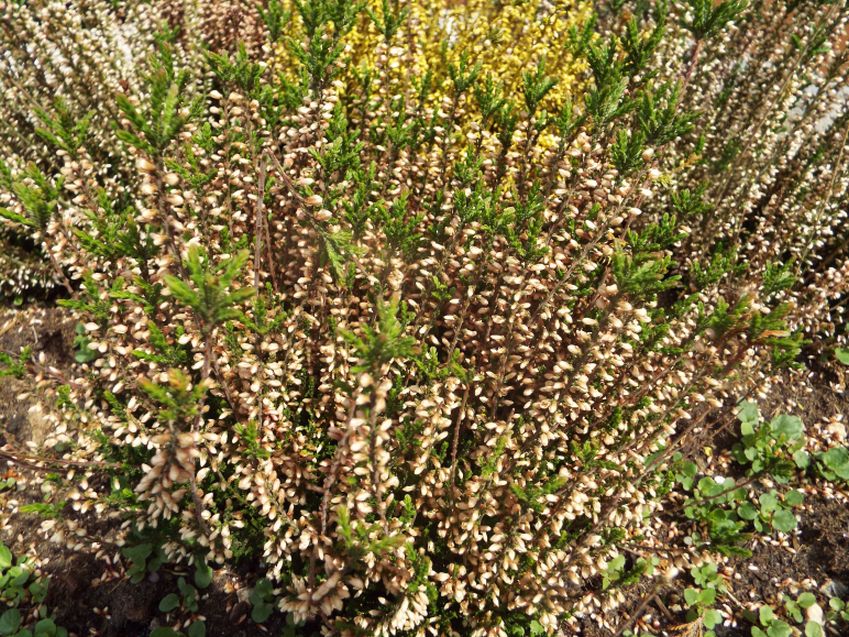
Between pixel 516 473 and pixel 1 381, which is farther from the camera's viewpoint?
pixel 1 381

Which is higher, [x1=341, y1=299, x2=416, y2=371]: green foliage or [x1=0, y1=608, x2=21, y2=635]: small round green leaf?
[x1=341, y1=299, x2=416, y2=371]: green foliage

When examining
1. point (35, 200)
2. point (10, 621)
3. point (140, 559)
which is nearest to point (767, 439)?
point (140, 559)

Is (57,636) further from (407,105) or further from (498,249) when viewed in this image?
(407,105)

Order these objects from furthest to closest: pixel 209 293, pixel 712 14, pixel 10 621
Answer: pixel 10 621 < pixel 712 14 < pixel 209 293

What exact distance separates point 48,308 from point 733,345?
15.2 feet

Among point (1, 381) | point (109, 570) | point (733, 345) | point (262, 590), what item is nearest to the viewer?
point (733, 345)

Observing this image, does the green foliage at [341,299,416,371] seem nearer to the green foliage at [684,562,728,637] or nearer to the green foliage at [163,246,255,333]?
the green foliage at [163,246,255,333]

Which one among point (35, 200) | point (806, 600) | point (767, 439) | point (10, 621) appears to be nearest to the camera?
point (35, 200)

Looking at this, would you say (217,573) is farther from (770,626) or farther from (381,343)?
(770,626)

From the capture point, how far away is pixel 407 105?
3.71 meters

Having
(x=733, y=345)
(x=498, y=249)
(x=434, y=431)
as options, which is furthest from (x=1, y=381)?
(x=733, y=345)

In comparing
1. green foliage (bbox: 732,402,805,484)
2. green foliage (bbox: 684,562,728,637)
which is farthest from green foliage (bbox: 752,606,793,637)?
green foliage (bbox: 732,402,805,484)

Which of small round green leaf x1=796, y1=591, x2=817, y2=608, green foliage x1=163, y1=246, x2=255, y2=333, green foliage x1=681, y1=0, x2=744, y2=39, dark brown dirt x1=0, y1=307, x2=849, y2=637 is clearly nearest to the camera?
green foliage x1=163, y1=246, x2=255, y2=333

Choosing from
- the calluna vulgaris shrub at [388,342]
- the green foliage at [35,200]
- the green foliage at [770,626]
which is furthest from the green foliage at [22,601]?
the green foliage at [770,626]
